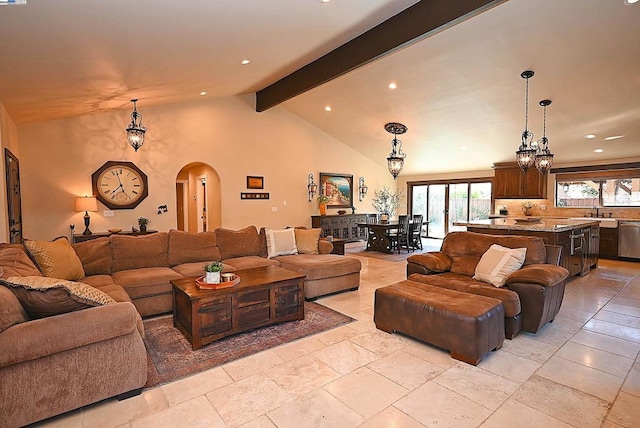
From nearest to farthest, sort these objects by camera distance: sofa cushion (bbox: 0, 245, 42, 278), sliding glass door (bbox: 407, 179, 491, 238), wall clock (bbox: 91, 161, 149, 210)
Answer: sofa cushion (bbox: 0, 245, 42, 278), wall clock (bbox: 91, 161, 149, 210), sliding glass door (bbox: 407, 179, 491, 238)

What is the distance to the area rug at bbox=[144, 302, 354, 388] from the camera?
269 centimetres

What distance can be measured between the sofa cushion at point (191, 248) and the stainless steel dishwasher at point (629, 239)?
811 centimetres

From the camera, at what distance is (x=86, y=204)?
5.71 metres

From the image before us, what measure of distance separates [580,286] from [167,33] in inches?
256

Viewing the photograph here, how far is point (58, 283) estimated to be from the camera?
2135mm

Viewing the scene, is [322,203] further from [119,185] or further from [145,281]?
[145,281]

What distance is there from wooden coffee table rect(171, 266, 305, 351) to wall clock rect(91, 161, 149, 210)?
378 centimetres

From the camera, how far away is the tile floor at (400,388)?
6.81 ft

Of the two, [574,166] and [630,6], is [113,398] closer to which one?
[630,6]

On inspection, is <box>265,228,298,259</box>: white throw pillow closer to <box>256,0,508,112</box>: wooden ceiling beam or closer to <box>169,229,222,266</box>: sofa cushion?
<box>169,229,222,266</box>: sofa cushion

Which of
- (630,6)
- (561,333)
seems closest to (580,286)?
(561,333)

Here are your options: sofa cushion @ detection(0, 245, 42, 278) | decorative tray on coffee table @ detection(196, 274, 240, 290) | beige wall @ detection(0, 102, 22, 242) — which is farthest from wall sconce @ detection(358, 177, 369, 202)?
sofa cushion @ detection(0, 245, 42, 278)

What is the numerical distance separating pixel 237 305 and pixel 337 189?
7031 millimetres

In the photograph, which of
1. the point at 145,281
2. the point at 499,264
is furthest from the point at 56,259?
the point at 499,264
